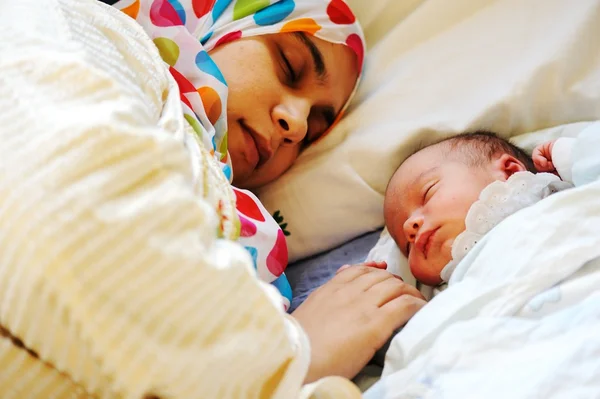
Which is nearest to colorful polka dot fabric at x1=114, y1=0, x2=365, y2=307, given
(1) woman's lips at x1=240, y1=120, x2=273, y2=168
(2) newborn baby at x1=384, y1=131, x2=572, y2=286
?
(1) woman's lips at x1=240, y1=120, x2=273, y2=168

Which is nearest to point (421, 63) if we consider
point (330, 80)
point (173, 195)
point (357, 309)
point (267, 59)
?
point (330, 80)

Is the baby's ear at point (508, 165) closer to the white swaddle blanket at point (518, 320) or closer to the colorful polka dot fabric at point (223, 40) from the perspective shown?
the white swaddle blanket at point (518, 320)

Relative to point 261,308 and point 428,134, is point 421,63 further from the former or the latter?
point 261,308

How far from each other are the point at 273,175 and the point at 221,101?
0.26 m

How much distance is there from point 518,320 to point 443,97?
24.7 inches

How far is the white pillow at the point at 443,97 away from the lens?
1.07 metres

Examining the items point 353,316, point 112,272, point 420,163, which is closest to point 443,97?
point 420,163

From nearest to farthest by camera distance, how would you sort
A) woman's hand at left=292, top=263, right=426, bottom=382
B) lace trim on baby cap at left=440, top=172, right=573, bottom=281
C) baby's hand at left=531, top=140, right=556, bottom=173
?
woman's hand at left=292, top=263, right=426, bottom=382 → lace trim on baby cap at left=440, top=172, right=573, bottom=281 → baby's hand at left=531, top=140, right=556, bottom=173

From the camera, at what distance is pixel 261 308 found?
43 centimetres

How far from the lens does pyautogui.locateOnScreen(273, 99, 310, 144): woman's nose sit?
108cm

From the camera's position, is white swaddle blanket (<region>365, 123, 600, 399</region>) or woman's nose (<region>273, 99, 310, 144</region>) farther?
woman's nose (<region>273, 99, 310, 144</region>)

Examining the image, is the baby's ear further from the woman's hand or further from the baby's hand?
the woman's hand

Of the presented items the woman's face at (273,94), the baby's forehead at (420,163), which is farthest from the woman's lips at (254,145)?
the baby's forehead at (420,163)

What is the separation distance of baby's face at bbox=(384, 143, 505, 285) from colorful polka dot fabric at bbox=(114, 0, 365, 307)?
197 millimetres
